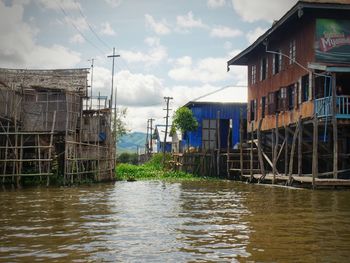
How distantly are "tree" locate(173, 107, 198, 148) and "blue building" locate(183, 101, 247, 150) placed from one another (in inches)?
40.1

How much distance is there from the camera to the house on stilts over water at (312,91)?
1978 cm

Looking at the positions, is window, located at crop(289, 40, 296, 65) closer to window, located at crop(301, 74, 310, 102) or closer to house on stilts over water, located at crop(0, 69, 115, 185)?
window, located at crop(301, 74, 310, 102)

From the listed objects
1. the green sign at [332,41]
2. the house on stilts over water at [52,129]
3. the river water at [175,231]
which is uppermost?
the green sign at [332,41]

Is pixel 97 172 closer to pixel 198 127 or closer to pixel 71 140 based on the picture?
pixel 71 140

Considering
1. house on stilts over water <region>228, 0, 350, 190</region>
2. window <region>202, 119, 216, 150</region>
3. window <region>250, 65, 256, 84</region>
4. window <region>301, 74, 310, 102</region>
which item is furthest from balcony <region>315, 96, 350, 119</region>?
window <region>202, 119, 216, 150</region>

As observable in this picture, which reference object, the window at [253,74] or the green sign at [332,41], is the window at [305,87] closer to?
the green sign at [332,41]

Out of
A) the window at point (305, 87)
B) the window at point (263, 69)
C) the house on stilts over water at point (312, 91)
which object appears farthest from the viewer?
the window at point (263, 69)

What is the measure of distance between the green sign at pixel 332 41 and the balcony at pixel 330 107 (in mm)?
2311

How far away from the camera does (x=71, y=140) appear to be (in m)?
24.3

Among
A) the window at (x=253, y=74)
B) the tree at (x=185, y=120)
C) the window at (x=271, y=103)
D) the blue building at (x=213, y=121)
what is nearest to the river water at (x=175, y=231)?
the window at (x=271, y=103)

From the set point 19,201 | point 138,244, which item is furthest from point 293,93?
point 138,244

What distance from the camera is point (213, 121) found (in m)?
39.0

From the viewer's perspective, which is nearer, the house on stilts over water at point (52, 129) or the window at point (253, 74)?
the house on stilts over water at point (52, 129)

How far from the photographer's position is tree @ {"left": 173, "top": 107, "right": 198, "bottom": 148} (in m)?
37.1
